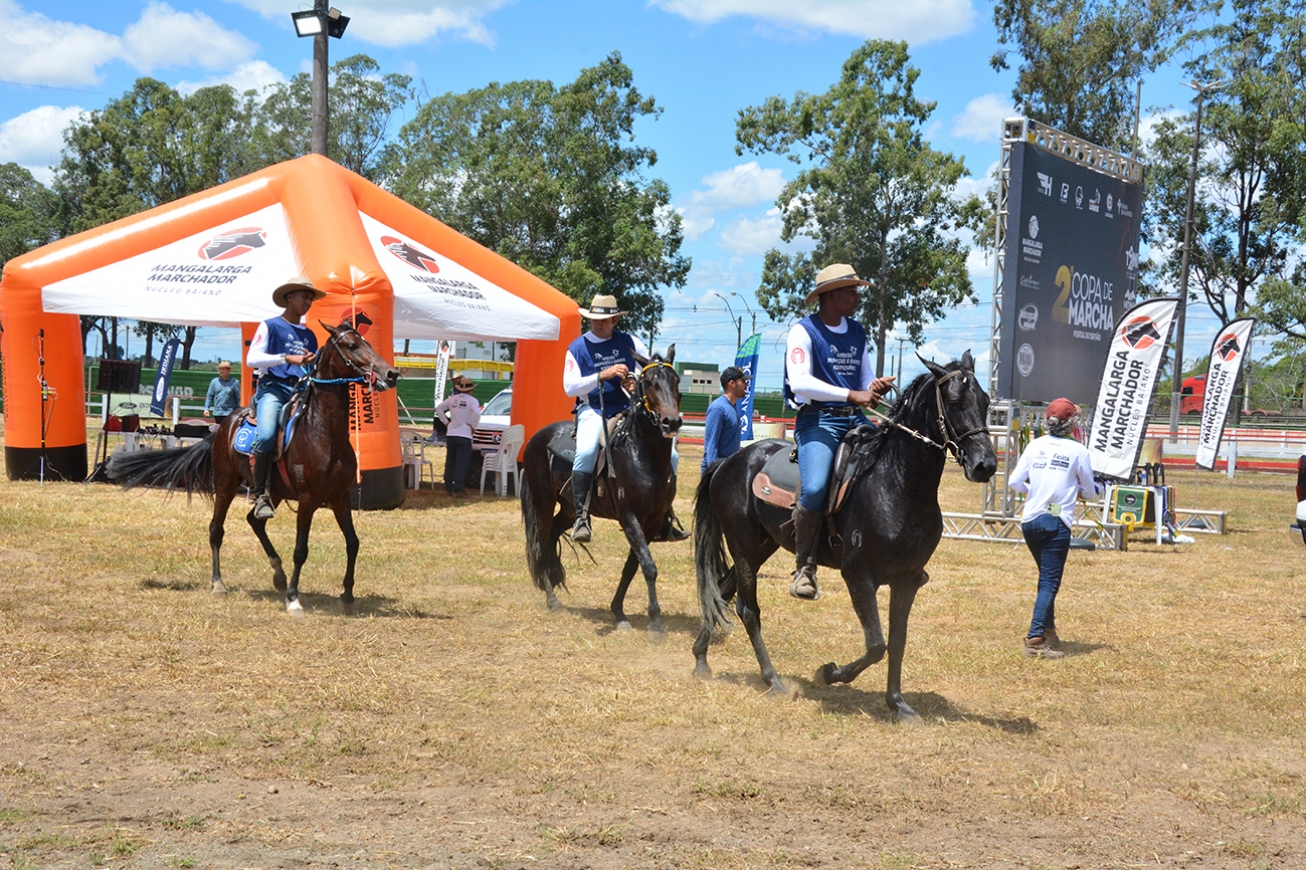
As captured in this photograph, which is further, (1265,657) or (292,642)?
(1265,657)

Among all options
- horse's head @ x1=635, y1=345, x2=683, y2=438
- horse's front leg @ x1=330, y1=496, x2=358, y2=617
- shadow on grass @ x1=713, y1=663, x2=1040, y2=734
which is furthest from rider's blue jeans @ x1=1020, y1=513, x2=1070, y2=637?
horse's front leg @ x1=330, y1=496, x2=358, y2=617

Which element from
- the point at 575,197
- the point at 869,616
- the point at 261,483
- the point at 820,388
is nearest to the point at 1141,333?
the point at 820,388

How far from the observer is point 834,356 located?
21.6ft

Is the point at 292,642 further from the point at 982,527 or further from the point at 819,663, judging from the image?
the point at 982,527

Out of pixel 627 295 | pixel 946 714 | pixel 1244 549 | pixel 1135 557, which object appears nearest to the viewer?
pixel 946 714

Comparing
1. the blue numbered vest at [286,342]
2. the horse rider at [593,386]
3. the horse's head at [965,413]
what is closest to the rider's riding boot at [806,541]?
the horse's head at [965,413]

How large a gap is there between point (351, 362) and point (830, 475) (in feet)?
13.0

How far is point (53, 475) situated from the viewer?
17469mm

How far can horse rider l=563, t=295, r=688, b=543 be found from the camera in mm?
8859

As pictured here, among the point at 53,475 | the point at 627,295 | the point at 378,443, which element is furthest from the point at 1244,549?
the point at 627,295

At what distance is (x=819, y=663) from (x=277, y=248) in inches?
439

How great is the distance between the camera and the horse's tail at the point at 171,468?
34.6 ft

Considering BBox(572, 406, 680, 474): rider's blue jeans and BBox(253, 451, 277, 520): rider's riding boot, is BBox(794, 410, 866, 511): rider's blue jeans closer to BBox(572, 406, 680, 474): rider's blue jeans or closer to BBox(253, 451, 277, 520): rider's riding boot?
BBox(572, 406, 680, 474): rider's blue jeans

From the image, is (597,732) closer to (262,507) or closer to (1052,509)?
(1052,509)
